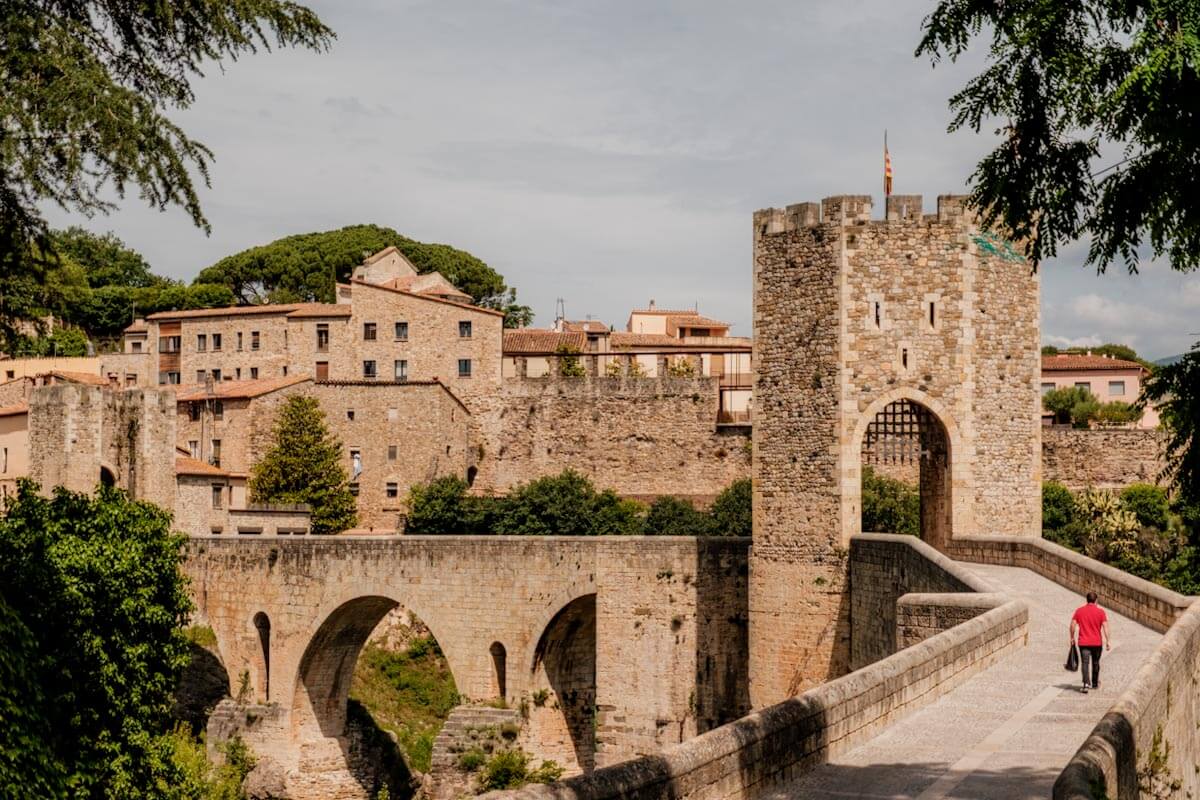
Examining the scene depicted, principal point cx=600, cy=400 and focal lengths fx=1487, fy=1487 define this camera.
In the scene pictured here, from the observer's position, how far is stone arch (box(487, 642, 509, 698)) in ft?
100

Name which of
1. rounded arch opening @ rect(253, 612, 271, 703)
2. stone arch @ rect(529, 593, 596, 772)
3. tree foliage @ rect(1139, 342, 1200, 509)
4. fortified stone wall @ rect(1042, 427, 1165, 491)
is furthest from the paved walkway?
fortified stone wall @ rect(1042, 427, 1165, 491)

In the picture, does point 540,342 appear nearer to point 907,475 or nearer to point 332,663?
point 907,475

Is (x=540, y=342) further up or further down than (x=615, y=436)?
further up

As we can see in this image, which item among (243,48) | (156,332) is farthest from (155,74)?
(156,332)

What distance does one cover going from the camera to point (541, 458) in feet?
190

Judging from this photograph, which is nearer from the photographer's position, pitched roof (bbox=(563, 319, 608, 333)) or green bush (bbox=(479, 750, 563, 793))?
green bush (bbox=(479, 750, 563, 793))

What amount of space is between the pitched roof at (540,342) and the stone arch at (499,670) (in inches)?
1353

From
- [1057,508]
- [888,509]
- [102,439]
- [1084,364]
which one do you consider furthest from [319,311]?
[1084,364]

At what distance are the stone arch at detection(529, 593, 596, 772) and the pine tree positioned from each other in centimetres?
2300

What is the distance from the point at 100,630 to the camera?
80.4ft

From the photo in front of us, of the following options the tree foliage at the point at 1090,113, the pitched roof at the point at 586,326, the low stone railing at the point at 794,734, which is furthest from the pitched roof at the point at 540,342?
the tree foliage at the point at 1090,113

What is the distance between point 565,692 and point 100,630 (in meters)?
10.0

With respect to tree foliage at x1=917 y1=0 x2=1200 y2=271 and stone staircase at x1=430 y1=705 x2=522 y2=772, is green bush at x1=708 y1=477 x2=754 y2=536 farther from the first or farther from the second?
tree foliage at x1=917 y1=0 x2=1200 y2=271

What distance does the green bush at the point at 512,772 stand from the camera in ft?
94.8
